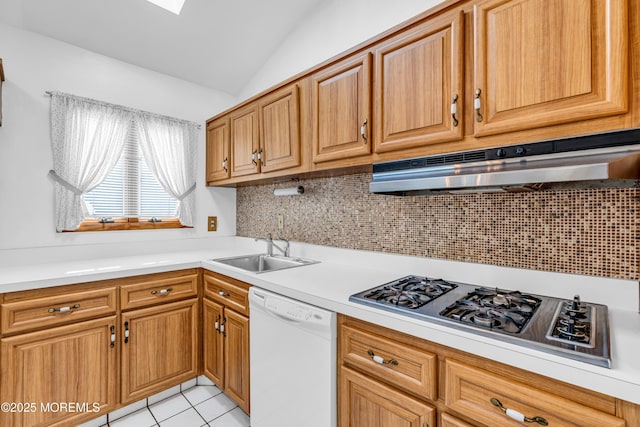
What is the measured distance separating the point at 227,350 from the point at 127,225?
135 cm

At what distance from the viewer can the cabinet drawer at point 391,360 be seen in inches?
39.8

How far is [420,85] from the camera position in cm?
137

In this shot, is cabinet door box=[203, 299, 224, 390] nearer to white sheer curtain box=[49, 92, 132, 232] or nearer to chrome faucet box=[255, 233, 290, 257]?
chrome faucet box=[255, 233, 290, 257]

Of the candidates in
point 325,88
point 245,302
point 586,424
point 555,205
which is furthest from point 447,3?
point 245,302

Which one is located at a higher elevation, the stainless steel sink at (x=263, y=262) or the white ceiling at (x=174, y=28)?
the white ceiling at (x=174, y=28)

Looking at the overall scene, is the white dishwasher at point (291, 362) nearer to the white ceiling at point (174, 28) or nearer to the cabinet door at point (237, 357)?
the cabinet door at point (237, 357)

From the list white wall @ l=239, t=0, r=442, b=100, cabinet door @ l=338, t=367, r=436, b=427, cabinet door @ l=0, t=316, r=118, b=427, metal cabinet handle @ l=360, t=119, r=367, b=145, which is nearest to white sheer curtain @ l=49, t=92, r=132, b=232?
cabinet door @ l=0, t=316, r=118, b=427

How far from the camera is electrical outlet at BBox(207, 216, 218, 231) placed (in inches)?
116

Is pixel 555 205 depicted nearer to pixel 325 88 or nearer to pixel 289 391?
pixel 325 88

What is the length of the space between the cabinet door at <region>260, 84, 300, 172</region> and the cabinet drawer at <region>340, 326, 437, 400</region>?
45.2 inches

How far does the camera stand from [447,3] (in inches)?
49.9

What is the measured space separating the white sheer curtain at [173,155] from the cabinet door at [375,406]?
7.00ft

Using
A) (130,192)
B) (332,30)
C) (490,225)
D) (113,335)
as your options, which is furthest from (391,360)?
(130,192)

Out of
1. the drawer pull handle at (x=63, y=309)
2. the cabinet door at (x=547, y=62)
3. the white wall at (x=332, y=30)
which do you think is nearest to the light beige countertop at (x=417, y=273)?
the drawer pull handle at (x=63, y=309)
